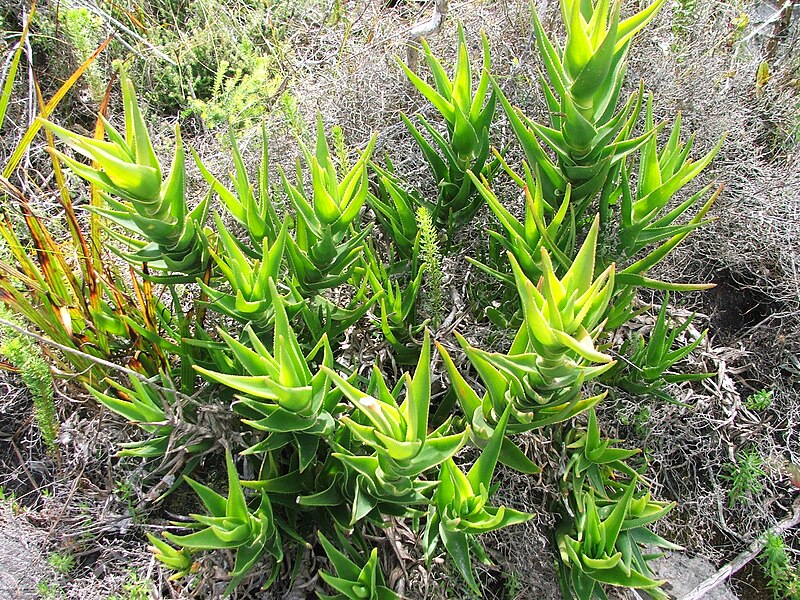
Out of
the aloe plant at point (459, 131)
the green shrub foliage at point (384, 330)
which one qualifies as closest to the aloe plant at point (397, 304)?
the green shrub foliage at point (384, 330)

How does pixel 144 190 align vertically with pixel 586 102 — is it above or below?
above

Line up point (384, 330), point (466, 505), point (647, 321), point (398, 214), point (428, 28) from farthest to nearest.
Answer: point (428, 28) < point (647, 321) < point (398, 214) < point (384, 330) < point (466, 505)

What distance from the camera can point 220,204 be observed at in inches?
72.9

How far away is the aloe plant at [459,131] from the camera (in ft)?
4.56

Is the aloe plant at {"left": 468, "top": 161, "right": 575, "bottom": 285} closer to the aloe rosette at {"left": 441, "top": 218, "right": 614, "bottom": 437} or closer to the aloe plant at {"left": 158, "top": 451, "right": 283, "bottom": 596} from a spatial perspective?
the aloe rosette at {"left": 441, "top": 218, "right": 614, "bottom": 437}

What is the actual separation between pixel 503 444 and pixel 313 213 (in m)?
0.57

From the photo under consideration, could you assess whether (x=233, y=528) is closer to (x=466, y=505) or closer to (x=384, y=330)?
(x=466, y=505)

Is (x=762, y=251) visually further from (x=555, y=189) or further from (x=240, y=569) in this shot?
(x=240, y=569)

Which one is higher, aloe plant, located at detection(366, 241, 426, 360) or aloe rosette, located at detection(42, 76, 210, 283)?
aloe rosette, located at detection(42, 76, 210, 283)

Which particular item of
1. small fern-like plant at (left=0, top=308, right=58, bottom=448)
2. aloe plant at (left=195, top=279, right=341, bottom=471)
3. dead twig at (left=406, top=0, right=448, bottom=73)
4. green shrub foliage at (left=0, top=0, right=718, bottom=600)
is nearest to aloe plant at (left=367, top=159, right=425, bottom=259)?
green shrub foliage at (left=0, top=0, right=718, bottom=600)

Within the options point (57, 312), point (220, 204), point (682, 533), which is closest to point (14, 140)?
point (220, 204)

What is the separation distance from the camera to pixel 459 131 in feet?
4.66

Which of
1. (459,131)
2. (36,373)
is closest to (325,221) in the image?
(459,131)

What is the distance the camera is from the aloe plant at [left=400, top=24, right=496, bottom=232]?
1391 millimetres
